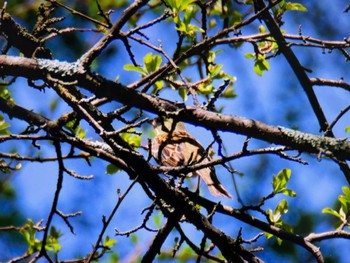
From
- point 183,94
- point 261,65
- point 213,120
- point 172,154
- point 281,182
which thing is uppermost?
point 172,154

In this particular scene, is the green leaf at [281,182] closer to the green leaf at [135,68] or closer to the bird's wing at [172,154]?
the green leaf at [135,68]

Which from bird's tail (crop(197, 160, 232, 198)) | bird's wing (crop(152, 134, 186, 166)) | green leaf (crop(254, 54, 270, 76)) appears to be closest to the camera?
green leaf (crop(254, 54, 270, 76))

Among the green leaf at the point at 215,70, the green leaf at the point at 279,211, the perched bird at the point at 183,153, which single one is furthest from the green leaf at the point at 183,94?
the green leaf at the point at 279,211

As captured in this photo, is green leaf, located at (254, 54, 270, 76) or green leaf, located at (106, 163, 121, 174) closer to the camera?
green leaf, located at (106, 163, 121, 174)

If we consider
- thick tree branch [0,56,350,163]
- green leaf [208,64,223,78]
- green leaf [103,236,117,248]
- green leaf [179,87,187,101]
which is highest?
green leaf [208,64,223,78]

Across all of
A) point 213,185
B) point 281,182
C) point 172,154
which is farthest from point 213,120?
point 172,154

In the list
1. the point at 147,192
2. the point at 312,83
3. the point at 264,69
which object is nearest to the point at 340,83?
the point at 312,83

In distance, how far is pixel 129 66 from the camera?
3002 millimetres

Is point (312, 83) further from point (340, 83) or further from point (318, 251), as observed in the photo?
point (318, 251)

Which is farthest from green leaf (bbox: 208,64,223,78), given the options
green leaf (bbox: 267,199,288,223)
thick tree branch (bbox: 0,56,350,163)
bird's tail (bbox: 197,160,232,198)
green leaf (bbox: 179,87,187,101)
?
thick tree branch (bbox: 0,56,350,163)

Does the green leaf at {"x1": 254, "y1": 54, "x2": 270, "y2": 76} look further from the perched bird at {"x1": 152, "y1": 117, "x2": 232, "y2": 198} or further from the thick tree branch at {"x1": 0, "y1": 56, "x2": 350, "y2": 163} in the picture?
the thick tree branch at {"x1": 0, "y1": 56, "x2": 350, "y2": 163}

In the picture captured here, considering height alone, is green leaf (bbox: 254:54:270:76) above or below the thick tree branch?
above

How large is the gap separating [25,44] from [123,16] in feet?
1.79

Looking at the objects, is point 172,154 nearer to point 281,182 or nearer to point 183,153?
point 183,153
